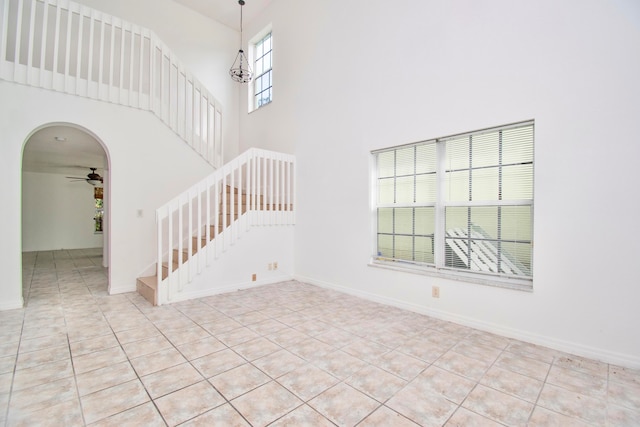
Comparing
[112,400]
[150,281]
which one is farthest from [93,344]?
[150,281]

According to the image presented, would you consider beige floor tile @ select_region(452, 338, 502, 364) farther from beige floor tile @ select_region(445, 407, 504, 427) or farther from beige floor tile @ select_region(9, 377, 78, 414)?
beige floor tile @ select_region(9, 377, 78, 414)

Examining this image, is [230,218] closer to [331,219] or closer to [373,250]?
[331,219]

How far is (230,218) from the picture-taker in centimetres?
438

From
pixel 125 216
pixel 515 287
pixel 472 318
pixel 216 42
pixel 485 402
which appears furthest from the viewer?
pixel 216 42

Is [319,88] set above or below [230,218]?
above

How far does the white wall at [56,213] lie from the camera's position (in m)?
9.16

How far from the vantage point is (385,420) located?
1.59 meters

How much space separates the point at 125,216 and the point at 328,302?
10.4 ft

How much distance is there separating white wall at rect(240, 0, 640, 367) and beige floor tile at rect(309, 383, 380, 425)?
1.68 metres

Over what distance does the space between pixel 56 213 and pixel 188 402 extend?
36.2 feet

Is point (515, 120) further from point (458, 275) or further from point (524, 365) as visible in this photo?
point (524, 365)

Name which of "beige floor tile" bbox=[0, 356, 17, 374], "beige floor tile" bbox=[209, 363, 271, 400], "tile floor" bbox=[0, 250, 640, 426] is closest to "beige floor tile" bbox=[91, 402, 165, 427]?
"tile floor" bbox=[0, 250, 640, 426]

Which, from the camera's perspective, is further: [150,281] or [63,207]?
[63,207]

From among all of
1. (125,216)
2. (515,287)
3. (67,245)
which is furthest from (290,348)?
(67,245)
